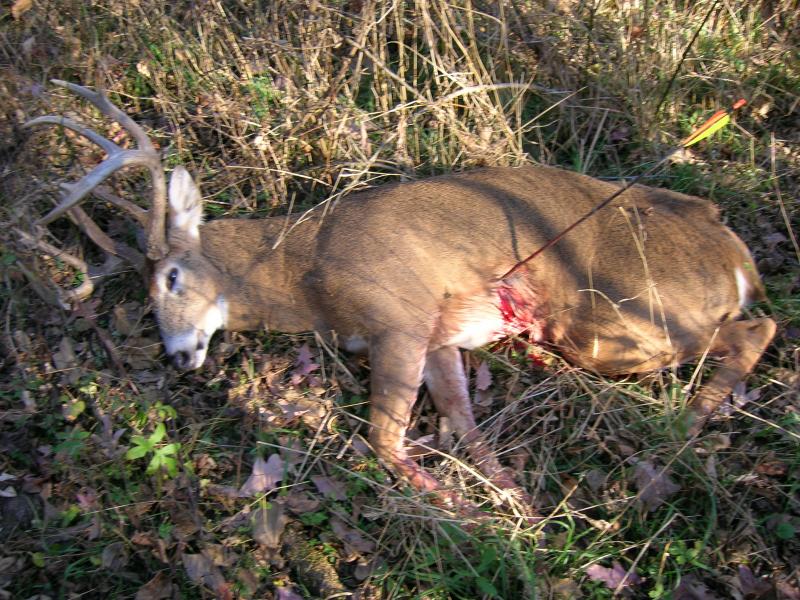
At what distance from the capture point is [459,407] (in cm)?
400

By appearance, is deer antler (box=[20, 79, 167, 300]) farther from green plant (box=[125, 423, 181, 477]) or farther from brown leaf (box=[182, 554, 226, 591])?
brown leaf (box=[182, 554, 226, 591])

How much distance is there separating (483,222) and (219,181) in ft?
5.99

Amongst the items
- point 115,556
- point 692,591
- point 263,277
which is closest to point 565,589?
point 692,591

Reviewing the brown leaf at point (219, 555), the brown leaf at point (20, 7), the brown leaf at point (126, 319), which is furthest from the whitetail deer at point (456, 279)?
the brown leaf at point (20, 7)

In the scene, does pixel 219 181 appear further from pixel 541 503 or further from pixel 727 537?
pixel 727 537

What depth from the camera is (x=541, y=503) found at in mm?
3586

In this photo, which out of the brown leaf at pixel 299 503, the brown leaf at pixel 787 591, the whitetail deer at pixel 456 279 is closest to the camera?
the brown leaf at pixel 787 591

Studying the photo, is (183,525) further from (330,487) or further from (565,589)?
(565,589)

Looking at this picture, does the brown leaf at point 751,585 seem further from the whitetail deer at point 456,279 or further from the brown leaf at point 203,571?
the brown leaf at point 203,571

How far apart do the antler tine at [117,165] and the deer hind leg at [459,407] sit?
1602mm

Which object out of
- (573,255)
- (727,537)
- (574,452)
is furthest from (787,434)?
(573,255)

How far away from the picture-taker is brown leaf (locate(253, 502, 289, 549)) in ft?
11.1

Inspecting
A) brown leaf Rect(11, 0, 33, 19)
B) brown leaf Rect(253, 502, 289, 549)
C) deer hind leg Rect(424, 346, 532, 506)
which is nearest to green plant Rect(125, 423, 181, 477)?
brown leaf Rect(253, 502, 289, 549)

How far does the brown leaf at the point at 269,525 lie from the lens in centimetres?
339
